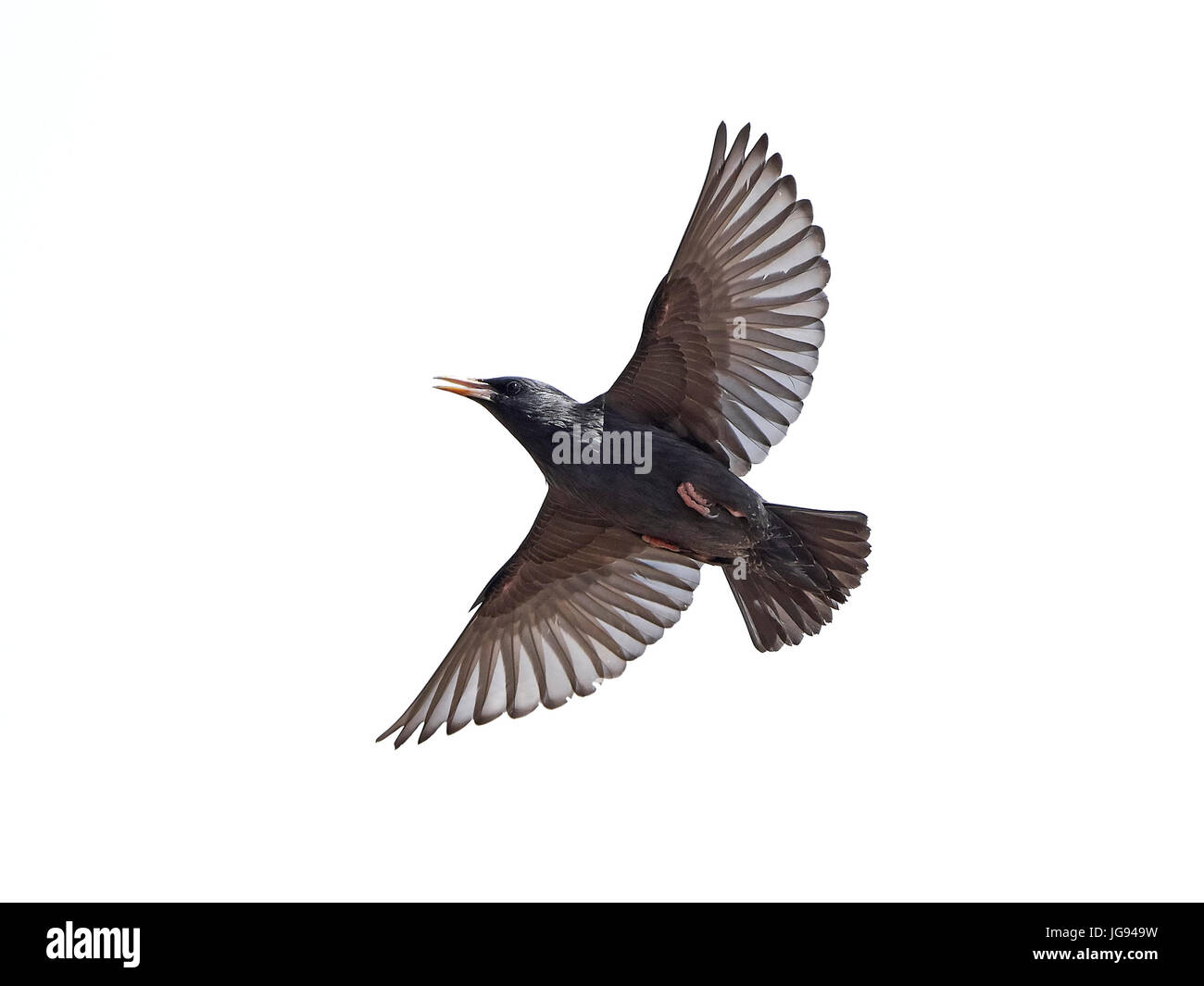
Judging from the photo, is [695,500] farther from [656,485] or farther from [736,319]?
[736,319]

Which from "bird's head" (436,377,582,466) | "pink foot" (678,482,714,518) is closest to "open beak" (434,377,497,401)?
"bird's head" (436,377,582,466)

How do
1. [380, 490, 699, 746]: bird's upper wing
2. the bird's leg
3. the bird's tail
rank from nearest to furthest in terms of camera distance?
the bird's leg
the bird's tail
[380, 490, 699, 746]: bird's upper wing

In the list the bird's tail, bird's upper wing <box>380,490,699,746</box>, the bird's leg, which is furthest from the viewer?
bird's upper wing <box>380,490,699,746</box>

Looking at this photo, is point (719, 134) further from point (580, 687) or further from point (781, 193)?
point (580, 687)

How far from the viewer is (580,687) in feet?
34.6

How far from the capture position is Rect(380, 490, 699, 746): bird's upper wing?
34.4 ft

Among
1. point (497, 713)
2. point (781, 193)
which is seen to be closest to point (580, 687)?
point (497, 713)

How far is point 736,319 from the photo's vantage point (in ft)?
30.7

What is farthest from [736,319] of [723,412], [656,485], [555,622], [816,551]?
[555,622]

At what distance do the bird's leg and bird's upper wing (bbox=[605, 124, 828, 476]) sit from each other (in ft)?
1.27

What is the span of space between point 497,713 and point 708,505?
8.05ft

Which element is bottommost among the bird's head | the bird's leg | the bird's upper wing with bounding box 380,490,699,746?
the bird's upper wing with bounding box 380,490,699,746

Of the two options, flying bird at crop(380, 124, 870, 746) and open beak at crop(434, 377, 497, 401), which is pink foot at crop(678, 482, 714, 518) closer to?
flying bird at crop(380, 124, 870, 746)

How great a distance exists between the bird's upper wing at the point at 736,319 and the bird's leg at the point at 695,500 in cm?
39
